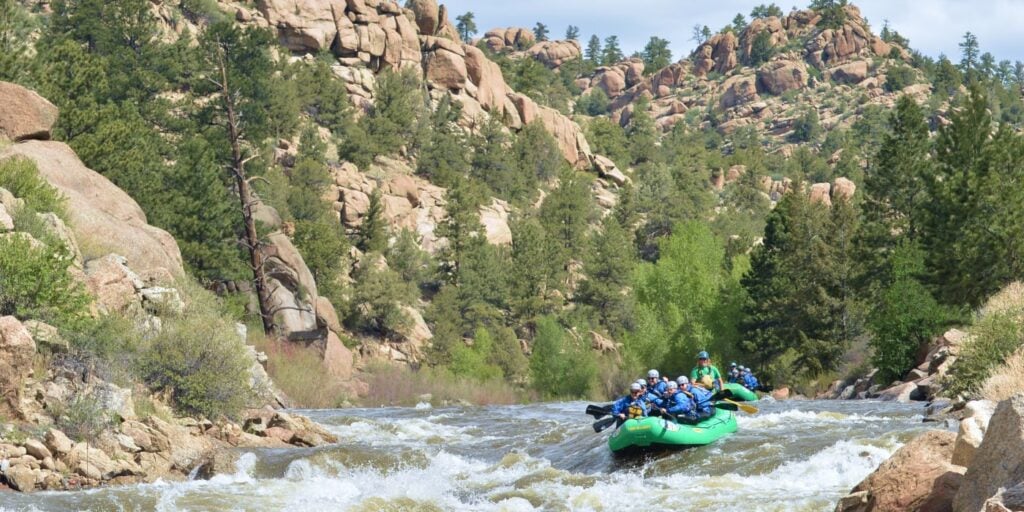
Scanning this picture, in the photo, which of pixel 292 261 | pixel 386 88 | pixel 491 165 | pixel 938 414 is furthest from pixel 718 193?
pixel 938 414

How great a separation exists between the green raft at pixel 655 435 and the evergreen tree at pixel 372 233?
45.4 metres

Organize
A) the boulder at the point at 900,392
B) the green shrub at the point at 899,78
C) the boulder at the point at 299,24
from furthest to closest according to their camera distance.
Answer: the green shrub at the point at 899,78 < the boulder at the point at 299,24 < the boulder at the point at 900,392

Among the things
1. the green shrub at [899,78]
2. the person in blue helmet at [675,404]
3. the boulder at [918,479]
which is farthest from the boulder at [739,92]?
the boulder at [918,479]

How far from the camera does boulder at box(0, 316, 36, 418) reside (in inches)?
557

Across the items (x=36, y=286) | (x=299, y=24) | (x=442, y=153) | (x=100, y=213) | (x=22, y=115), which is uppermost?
(x=299, y=24)

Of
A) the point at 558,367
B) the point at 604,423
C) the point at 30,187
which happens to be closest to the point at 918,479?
the point at 604,423

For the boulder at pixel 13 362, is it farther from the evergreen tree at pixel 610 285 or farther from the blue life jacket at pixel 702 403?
the evergreen tree at pixel 610 285

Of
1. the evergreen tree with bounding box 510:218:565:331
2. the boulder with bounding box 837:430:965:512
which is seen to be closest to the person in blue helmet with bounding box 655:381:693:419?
the boulder with bounding box 837:430:965:512

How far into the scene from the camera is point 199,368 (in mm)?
17781

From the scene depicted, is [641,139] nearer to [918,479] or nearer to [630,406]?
Result: [630,406]

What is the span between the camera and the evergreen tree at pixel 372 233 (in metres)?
62.0

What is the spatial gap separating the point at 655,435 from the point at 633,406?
3.70ft

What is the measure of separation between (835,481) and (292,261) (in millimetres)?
30983

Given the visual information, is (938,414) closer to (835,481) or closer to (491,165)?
(835,481)
